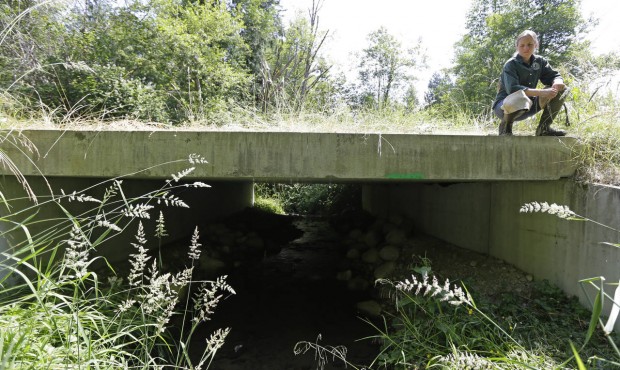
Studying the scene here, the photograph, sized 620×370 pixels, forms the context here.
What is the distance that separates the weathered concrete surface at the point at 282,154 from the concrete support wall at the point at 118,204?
0.32 meters

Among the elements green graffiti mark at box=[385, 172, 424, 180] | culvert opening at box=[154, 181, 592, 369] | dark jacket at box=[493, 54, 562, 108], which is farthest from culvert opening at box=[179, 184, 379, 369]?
dark jacket at box=[493, 54, 562, 108]

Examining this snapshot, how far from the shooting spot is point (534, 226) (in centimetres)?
407

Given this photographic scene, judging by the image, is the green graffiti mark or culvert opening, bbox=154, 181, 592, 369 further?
culvert opening, bbox=154, 181, 592, 369

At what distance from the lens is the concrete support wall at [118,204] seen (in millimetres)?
3564

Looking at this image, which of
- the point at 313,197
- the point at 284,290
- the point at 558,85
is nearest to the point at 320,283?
the point at 284,290

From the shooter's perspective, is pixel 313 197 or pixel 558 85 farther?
pixel 313 197

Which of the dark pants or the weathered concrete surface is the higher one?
the dark pants

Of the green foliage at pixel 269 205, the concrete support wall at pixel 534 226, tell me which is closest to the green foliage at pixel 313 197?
the green foliage at pixel 269 205

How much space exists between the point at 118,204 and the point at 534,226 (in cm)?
506

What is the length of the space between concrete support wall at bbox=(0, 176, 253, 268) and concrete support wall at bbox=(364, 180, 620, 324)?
388 centimetres

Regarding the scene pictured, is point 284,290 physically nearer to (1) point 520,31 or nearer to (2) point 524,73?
(2) point 524,73

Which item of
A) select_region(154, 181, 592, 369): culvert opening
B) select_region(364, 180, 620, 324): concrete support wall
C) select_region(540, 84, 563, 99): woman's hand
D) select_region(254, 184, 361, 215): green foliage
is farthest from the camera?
select_region(254, 184, 361, 215): green foliage

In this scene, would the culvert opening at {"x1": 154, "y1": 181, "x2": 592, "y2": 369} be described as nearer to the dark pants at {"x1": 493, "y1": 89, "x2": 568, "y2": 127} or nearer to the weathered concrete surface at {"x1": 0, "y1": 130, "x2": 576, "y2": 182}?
the weathered concrete surface at {"x1": 0, "y1": 130, "x2": 576, "y2": 182}

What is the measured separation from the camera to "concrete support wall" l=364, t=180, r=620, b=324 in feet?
10.5
